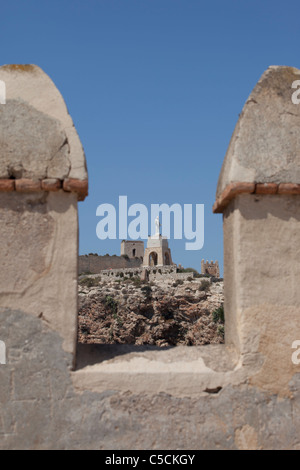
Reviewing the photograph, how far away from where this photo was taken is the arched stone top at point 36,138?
110 inches

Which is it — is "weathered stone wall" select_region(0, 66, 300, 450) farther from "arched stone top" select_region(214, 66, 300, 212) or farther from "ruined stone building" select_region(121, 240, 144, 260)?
"ruined stone building" select_region(121, 240, 144, 260)

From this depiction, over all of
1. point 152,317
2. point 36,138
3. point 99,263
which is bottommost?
point 152,317

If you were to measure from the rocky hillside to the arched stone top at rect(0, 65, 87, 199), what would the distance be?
18.2m

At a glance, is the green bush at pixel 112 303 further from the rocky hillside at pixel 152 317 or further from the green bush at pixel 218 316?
the green bush at pixel 218 316

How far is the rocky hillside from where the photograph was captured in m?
21.1

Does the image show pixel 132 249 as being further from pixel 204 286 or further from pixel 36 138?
pixel 36 138

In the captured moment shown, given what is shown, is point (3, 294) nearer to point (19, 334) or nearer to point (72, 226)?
point (19, 334)

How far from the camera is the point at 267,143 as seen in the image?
9.59 feet

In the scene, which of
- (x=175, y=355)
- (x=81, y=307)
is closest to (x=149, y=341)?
(x=81, y=307)

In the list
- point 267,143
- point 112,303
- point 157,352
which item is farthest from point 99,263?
point 267,143

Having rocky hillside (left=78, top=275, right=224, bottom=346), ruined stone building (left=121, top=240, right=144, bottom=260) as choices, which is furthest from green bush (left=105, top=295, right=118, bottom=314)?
ruined stone building (left=121, top=240, right=144, bottom=260)

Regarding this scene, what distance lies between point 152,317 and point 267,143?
797 inches

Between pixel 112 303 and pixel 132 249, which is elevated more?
pixel 132 249
